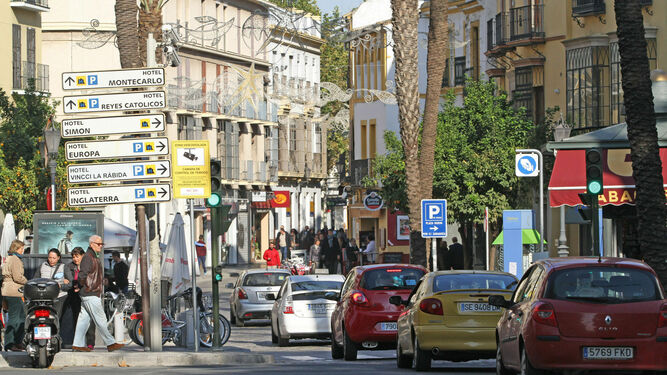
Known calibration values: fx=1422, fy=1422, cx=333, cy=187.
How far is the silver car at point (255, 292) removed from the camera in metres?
34.6

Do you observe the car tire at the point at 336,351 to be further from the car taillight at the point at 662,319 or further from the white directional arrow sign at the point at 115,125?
the car taillight at the point at 662,319

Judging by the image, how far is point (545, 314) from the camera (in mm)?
14680

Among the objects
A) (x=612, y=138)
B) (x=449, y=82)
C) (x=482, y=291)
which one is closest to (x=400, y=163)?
(x=449, y=82)

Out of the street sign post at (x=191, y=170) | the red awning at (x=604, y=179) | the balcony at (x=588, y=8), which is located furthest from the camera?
the balcony at (x=588, y=8)

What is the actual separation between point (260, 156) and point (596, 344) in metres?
68.5

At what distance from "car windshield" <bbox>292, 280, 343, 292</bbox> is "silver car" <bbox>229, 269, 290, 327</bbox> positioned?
5967 mm

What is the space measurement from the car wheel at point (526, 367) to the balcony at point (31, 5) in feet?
150

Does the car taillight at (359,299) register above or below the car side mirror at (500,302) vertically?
below

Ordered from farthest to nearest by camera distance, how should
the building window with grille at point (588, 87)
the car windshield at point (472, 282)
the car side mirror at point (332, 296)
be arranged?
the building window with grille at point (588, 87), the car side mirror at point (332, 296), the car windshield at point (472, 282)

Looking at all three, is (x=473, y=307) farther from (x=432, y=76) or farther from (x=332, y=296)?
(x=432, y=76)

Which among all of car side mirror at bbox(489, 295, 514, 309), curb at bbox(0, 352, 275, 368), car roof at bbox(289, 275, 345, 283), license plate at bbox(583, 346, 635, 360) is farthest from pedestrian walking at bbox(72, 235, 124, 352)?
license plate at bbox(583, 346, 635, 360)

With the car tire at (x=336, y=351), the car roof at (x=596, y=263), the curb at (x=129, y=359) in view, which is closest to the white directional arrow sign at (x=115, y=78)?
the curb at (x=129, y=359)

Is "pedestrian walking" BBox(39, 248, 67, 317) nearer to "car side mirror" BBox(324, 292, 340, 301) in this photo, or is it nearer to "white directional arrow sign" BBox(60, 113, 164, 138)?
"white directional arrow sign" BBox(60, 113, 164, 138)

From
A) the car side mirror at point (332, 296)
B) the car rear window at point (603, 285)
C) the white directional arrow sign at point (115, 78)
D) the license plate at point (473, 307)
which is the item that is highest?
the white directional arrow sign at point (115, 78)
